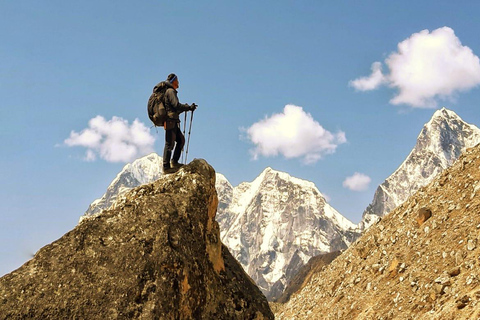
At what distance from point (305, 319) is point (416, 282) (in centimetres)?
1100

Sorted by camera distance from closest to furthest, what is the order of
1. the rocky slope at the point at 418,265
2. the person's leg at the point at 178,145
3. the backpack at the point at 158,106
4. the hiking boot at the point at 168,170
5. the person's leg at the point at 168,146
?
the backpack at the point at 158,106 → the hiking boot at the point at 168,170 → the person's leg at the point at 168,146 → the person's leg at the point at 178,145 → the rocky slope at the point at 418,265

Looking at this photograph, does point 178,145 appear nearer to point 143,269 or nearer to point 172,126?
point 172,126

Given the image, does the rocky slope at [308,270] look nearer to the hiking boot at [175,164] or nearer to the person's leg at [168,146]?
the hiking boot at [175,164]

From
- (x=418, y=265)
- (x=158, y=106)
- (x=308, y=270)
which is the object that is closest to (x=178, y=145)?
(x=158, y=106)

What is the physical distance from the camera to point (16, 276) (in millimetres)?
8664

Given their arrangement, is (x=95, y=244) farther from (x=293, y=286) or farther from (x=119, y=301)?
(x=293, y=286)

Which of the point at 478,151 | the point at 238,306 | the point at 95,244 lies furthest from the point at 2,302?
the point at 478,151

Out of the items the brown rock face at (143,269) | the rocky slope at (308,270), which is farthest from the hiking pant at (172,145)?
the rocky slope at (308,270)

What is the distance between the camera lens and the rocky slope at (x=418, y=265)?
20.5 meters

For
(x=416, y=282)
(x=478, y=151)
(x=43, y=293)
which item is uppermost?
(x=478, y=151)

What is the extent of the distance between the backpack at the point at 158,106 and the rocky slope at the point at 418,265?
11.4m

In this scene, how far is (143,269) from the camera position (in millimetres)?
9211

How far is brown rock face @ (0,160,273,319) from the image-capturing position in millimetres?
8617

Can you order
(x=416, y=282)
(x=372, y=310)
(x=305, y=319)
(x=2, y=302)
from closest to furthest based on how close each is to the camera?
(x=2, y=302)
(x=416, y=282)
(x=372, y=310)
(x=305, y=319)
